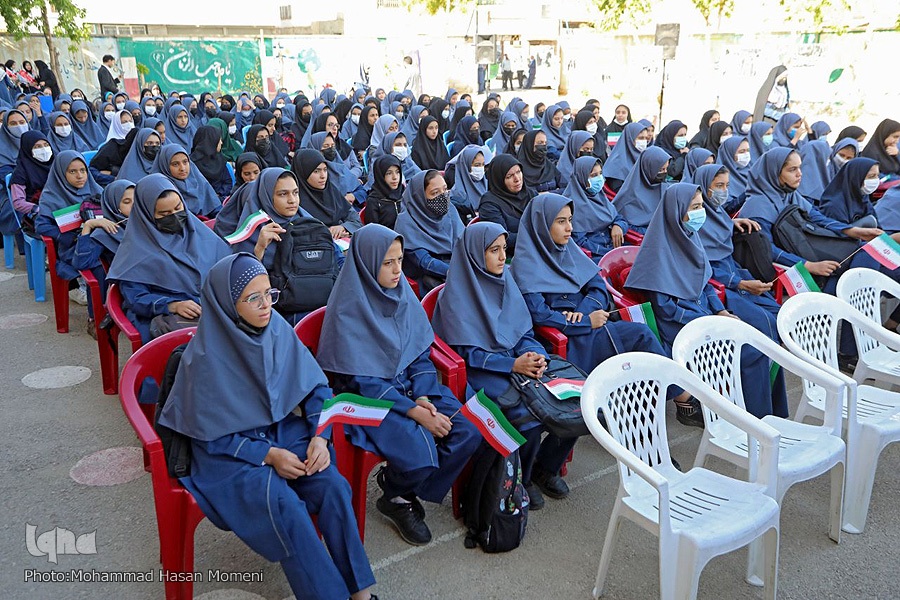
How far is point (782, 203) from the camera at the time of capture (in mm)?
5043

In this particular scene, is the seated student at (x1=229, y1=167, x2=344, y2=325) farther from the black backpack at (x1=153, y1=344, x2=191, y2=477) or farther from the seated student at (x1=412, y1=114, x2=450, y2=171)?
the seated student at (x1=412, y1=114, x2=450, y2=171)

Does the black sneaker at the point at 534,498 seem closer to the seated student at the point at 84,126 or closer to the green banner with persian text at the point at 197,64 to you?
the seated student at the point at 84,126

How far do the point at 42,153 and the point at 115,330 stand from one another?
9.23 feet

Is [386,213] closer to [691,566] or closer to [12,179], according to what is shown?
[12,179]

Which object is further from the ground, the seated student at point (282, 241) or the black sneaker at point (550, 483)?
the seated student at point (282, 241)

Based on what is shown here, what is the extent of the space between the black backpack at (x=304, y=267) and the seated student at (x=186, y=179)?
5.49 ft

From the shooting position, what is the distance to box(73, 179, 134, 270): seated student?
13.8ft

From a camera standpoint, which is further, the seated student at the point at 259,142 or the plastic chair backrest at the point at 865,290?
the seated student at the point at 259,142

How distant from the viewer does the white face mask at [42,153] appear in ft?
18.8

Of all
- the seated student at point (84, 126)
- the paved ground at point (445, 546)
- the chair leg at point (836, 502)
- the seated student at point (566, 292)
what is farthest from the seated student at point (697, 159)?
the seated student at point (84, 126)

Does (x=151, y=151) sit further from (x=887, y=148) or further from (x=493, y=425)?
(x=887, y=148)

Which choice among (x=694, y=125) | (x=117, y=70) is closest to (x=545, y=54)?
(x=694, y=125)

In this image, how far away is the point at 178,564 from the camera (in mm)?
2320

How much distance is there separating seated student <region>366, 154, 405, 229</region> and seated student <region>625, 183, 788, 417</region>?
85.0 inches
